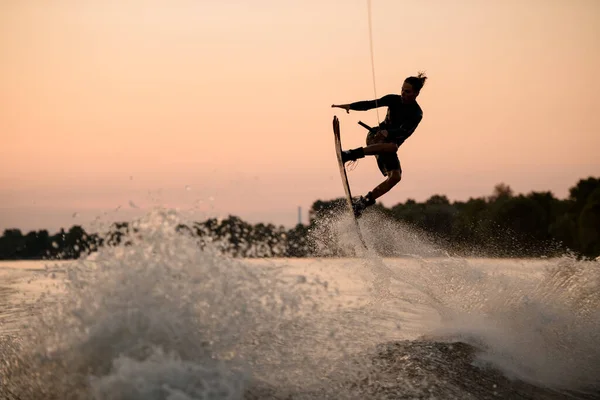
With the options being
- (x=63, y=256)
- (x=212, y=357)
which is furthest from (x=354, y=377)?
(x=63, y=256)

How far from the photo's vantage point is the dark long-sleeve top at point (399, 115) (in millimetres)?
11680

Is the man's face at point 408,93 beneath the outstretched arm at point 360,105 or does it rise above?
above

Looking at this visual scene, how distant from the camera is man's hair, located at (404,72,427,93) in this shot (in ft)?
37.8

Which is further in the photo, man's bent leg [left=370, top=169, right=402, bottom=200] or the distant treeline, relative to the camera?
the distant treeline

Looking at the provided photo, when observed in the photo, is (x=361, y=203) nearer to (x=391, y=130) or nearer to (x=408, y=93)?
(x=391, y=130)

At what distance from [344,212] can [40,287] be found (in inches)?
445

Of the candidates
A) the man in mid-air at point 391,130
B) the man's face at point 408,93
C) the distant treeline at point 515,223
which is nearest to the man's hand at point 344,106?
the man in mid-air at point 391,130

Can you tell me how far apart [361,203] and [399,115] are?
1.72 metres

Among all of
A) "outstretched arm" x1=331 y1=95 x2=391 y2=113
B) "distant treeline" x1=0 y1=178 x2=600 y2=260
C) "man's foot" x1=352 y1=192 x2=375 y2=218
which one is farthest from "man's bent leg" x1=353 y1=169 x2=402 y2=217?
"distant treeline" x1=0 y1=178 x2=600 y2=260

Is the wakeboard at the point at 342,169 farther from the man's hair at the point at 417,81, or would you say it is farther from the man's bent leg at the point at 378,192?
the man's hair at the point at 417,81

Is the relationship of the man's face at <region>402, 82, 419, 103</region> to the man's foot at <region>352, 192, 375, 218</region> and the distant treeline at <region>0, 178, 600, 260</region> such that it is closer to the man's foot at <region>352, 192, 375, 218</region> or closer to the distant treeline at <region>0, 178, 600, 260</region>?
the man's foot at <region>352, 192, 375, 218</region>

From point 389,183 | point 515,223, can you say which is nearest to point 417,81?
point 389,183

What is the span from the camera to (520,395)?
26.3 feet

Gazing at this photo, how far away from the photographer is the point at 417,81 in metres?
11.6
